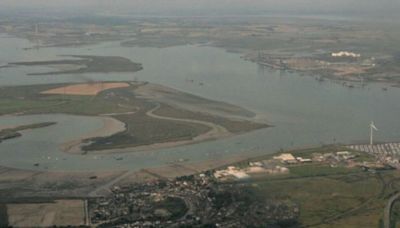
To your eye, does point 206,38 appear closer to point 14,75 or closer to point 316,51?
point 316,51

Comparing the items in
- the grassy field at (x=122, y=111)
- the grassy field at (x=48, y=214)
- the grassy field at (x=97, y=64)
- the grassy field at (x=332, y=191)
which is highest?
the grassy field at (x=332, y=191)

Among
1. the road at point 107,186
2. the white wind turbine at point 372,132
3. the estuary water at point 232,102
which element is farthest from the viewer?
the white wind turbine at point 372,132

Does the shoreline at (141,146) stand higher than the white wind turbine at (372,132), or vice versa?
the white wind turbine at (372,132)

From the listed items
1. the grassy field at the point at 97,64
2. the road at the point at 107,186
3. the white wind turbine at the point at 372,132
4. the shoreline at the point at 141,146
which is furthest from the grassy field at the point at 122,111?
the grassy field at the point at 97,64

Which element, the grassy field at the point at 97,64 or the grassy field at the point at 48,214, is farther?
the grassy field at the point at 97,64

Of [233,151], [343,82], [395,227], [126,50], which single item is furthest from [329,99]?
[126,50]

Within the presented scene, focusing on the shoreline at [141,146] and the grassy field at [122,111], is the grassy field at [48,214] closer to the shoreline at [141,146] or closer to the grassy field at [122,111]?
the shoreline at [141,146]

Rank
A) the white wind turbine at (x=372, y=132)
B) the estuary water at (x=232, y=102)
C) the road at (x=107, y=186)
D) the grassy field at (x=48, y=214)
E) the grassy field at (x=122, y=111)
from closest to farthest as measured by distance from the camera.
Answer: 1. the grassy field at (x=48, y=214)
2. the road at (x=107, y=186)
3. the estuary water at (x=232, y=102)
4. the white wind turbine at (x=372, y=132)
5. the grassy field at (x=122, y=111)

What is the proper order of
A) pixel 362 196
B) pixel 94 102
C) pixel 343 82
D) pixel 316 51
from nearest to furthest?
pixel 362 196
pixel 94 102
pixel 343 82
pixel 316 51
